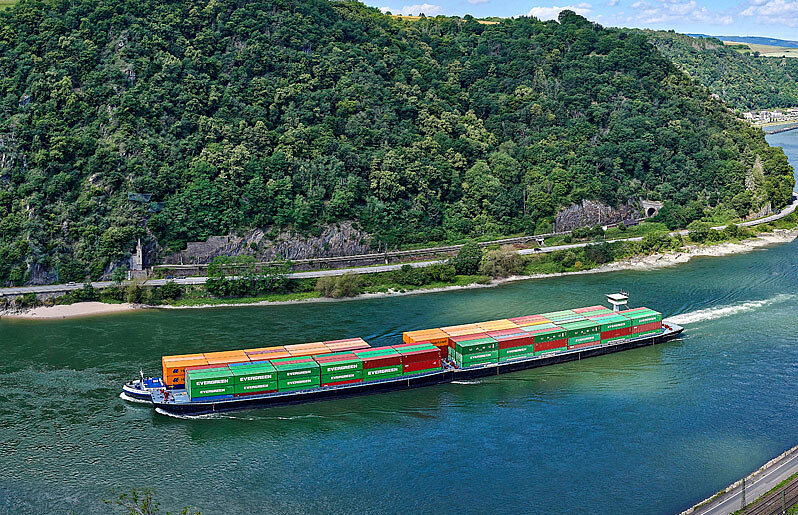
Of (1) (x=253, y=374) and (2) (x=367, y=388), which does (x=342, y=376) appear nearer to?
(2) (x=367, y=388)

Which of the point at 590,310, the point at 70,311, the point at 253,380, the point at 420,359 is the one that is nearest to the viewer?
the point at 253,380

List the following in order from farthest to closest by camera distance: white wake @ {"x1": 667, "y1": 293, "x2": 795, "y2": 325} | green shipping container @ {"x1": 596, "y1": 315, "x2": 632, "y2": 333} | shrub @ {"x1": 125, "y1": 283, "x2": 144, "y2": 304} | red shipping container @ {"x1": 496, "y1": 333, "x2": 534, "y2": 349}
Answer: shrub @ {"x1": 125, "y1": 283, "x2": 144, "y2": 304}
white wake @ {"x1": 667, "y1": 293, "x2": 795, "y2": 325}
green shipping container @ {"x1": 596, "y1": 315, "x2": 632, "y2": 333}
red shipping container @ {"x1": 496, "y1": 333, "x2": 534, "y2": 349}

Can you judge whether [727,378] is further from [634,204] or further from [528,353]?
[634,204]

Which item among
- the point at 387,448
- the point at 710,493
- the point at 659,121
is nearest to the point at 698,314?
the point at 710,493

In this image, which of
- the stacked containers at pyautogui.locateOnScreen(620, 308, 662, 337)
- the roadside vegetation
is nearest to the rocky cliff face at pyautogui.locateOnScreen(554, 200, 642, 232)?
the roadside vegetation

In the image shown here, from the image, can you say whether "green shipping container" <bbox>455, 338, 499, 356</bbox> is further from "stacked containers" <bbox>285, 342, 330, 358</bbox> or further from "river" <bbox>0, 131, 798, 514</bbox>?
"stacked containers" <bbox>285, 342, 330, 358</bbox>

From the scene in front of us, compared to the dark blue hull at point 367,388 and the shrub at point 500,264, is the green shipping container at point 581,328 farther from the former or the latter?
the shrub at point 500,264

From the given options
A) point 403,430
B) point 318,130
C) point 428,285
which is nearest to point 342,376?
point 403,430
